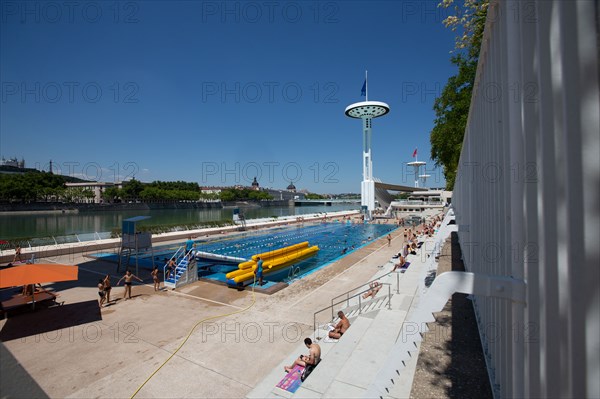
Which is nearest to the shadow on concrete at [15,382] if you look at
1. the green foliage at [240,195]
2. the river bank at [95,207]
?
the river bank at [95,207]

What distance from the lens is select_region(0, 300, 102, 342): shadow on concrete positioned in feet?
29.0

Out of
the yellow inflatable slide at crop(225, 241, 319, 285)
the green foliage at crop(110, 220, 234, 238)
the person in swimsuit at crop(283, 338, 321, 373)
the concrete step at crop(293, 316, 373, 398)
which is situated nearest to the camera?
the concrete step at crop(293, 316, 373, 398)

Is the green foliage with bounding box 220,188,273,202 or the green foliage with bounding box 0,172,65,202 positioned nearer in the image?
the green foliage with bounding box 0,172,65,202

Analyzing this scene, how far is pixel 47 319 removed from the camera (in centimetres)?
973

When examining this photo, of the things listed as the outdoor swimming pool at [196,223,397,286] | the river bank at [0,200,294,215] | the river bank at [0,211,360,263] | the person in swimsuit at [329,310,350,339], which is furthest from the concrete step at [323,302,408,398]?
the river bank at [0,200,294,215]

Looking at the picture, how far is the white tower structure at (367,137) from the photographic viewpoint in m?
60.8

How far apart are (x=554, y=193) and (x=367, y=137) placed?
66003 mm

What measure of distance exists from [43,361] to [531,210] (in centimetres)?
1032

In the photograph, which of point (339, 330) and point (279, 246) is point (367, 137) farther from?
point (339, 330)

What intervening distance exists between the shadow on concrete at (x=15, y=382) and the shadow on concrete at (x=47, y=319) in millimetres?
10586

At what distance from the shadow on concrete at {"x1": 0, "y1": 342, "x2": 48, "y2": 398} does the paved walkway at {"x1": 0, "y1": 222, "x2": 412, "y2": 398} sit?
583 cm

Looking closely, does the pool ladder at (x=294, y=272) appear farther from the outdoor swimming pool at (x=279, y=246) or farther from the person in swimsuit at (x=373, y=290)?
the person in swimsuit at (x=373, y=290)

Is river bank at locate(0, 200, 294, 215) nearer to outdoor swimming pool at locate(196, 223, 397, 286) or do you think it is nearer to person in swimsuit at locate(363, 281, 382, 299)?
outdoor swimming pool at locate(196, 223, 397, 286)

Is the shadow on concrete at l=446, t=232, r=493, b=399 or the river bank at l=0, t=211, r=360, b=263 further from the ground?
the shadow on concrete at l=446, t=232, r=493, b=399
